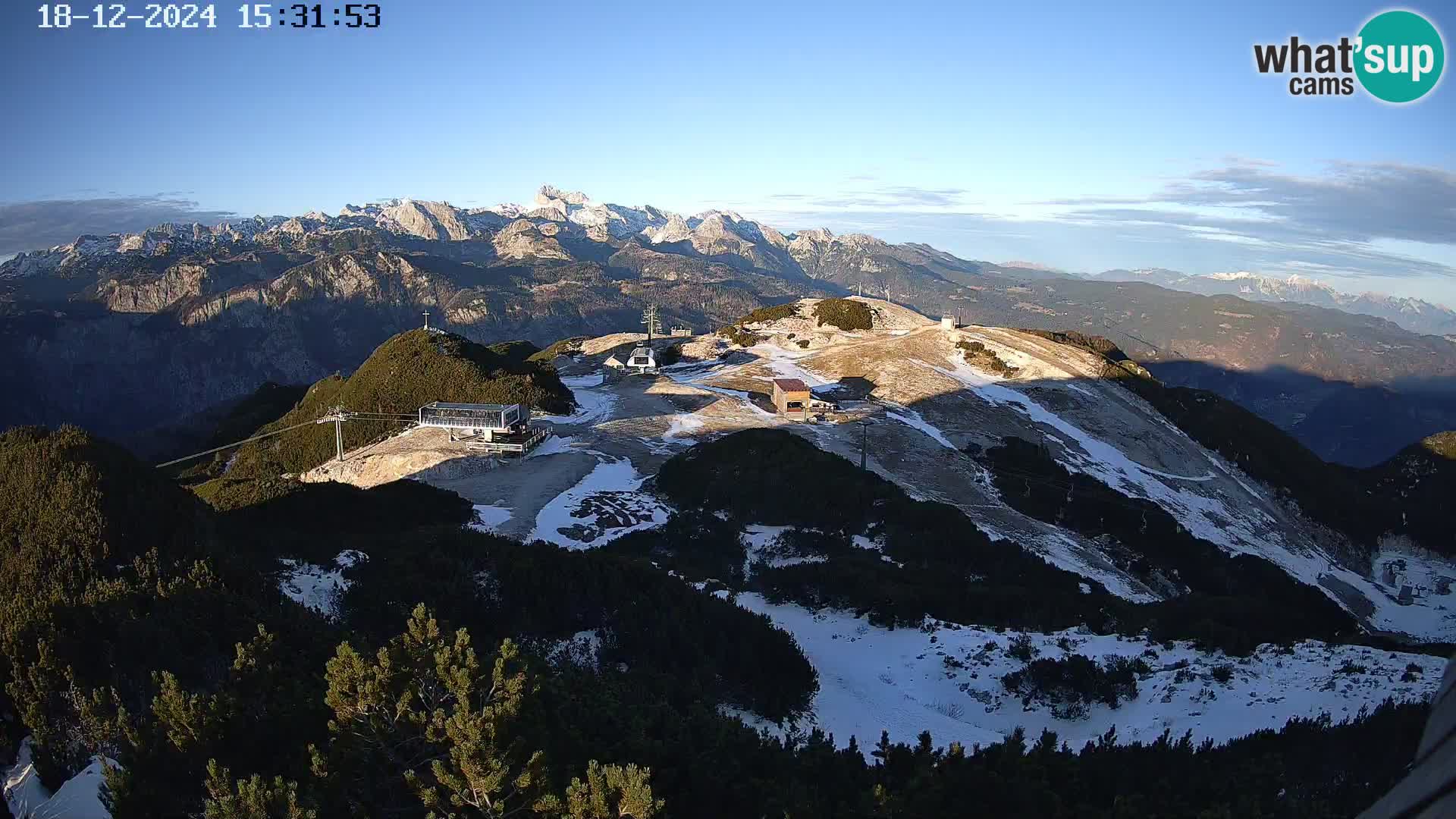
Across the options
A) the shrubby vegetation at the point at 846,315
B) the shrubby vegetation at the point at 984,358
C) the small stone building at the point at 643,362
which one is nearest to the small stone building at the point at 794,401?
the shrubby vegetation at the point at 984,358

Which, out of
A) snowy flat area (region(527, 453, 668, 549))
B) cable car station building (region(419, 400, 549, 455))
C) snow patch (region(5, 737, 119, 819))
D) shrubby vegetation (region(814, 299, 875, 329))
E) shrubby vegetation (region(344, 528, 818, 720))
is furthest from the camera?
shrubby vegetation (region(814, 299, 875, 329))

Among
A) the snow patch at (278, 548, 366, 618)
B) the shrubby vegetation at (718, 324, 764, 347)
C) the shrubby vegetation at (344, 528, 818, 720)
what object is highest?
the shrubby vegetation at (718, 324, 764, 347)

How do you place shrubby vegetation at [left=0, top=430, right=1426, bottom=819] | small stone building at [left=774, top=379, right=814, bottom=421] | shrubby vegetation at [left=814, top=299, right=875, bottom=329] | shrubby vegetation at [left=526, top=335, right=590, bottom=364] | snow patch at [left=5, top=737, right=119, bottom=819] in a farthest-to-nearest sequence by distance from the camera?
1. shrubby vegetation at [left=526, top=335, right=590, bottom=364]
2. shrubby vegetation at [left=814, top=299, right=875, bottom=329]
3. small stone building at [left=774, top=379, right=814, bottom=421]
4. snow patch at [left=5, top=737, right=119, bottom=819]
5. shrubby vegetation at [left=0, top=430, right=1426, bottom=819]

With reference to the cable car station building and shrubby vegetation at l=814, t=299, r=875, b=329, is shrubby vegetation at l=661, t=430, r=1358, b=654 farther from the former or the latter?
shrubby vegetation at l=814, t=299, r=875, b=329

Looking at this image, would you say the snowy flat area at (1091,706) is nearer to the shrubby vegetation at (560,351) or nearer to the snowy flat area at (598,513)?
the snowy flat area at (598,513)

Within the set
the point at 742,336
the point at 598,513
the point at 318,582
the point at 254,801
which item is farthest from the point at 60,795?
the point at 742,336

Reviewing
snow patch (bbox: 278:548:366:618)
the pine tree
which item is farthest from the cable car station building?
the pine tree

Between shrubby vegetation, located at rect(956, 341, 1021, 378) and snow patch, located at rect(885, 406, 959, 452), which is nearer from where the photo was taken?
snow patch, located at rect(885, 406, 959, 452)

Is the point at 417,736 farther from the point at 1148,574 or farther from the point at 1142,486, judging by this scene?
the point at 1142,486
